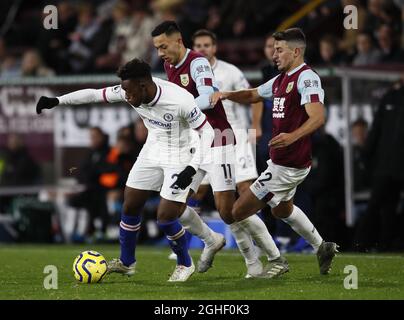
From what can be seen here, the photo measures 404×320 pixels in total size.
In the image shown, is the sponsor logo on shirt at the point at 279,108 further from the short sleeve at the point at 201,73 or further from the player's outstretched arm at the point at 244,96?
the short sleeve at the point at 201,73

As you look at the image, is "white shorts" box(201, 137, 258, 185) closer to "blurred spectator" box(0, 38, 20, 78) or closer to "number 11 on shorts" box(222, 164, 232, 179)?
"number 11 on shorts" box(222, 164, 232, 179)

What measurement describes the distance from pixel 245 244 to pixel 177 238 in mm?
834

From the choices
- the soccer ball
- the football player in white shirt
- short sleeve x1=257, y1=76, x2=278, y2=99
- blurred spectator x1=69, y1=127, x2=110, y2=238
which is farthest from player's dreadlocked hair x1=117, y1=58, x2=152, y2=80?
blurred spectator x1=69, y1=127, x2=110, y2=238

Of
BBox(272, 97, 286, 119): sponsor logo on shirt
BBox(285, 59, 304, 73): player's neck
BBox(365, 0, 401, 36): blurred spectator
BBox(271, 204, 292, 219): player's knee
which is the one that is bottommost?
BBox(271, 204, 292, 219): player's knee

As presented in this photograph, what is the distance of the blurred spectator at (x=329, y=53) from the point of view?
52.2ft

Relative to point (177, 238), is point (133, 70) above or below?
above

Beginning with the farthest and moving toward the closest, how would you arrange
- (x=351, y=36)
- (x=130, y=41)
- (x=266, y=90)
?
(x=130, y=41) < (x=351, y=36) < (x=266, y=90)

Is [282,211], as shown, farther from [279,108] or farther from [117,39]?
[117,39]

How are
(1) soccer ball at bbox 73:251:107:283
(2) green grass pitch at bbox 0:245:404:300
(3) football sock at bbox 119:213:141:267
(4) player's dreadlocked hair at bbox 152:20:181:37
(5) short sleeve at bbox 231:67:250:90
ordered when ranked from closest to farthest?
(2) green grass pitch at bbox 0:245:404:300 → (1) soccer ball at bbox 73:251:107:283 → (3) football sock at bbox 119:213:141:267 → (4) player's dreadlocked hair at bbox 152:20:181:37 → (5) short sleeve at bbox 231:67:250:90

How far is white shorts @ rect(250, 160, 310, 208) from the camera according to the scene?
9.70m

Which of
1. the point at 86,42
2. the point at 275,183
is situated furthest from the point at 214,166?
the point at 86,42

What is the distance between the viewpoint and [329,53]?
627 inches

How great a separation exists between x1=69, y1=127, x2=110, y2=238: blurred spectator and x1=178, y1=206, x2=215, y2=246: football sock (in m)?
6.64
